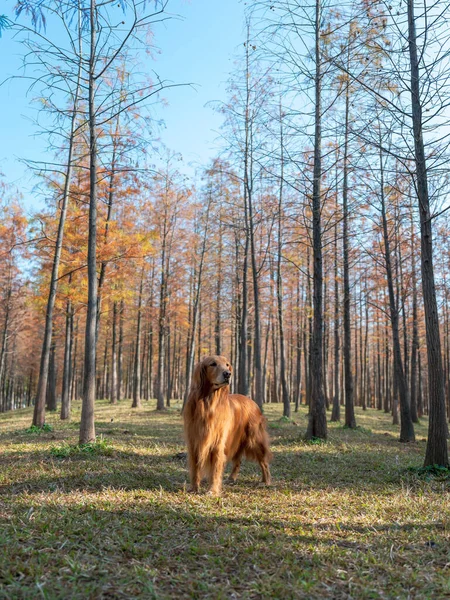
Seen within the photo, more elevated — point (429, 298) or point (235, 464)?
point (429, 298)

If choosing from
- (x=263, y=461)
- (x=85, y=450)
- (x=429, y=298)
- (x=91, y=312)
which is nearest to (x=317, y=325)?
(x=429, y=298)

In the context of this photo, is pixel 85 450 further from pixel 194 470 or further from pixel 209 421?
pixel 209 421

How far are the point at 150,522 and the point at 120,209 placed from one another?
44.9 feet

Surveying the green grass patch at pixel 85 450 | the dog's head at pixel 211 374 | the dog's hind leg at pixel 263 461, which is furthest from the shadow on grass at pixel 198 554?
the green grass patch at pixel 85 450

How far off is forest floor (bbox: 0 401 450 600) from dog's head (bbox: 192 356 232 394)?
123cm

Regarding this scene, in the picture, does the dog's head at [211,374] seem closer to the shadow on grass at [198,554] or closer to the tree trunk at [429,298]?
the shadow on grass at [198,554]

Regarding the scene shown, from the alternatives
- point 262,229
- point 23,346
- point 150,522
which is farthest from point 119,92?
point 23,346

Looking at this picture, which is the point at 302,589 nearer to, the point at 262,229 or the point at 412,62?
the point at 412,62

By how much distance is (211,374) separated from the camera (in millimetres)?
5000

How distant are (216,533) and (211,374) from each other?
175 cm

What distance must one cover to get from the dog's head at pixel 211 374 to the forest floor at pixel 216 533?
4.03 ft

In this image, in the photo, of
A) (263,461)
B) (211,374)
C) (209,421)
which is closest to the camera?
(211,374)

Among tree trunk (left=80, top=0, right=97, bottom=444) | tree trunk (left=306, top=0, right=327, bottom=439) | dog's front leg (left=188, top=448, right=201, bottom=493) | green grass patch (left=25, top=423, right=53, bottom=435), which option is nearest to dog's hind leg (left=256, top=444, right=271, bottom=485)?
dog's front leg (left=188, top=448, right=201, bottom=493)

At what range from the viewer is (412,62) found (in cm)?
686
